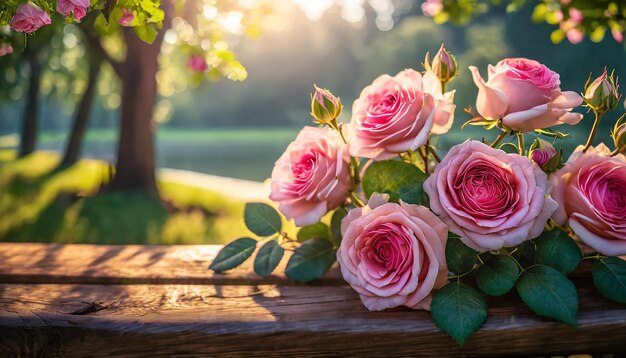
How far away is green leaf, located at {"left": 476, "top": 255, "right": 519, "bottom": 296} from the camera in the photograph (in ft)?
3.79

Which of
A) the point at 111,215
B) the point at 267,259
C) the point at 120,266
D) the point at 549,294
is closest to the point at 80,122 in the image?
the point at 111,215

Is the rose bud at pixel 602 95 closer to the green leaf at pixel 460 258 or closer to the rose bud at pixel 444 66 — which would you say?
the rose bud at pixel 444 66

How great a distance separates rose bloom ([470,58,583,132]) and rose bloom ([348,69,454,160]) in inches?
3.7

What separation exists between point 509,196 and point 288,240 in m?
0.69

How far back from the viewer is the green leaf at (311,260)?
1.41m

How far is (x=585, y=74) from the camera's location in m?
18.4

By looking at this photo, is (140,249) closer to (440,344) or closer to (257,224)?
(257,224)

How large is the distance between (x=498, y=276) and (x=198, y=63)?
2774mm

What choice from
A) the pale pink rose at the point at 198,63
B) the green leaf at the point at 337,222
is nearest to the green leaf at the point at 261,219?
the green leaf at the point at 337,222

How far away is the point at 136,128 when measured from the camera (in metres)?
7.59

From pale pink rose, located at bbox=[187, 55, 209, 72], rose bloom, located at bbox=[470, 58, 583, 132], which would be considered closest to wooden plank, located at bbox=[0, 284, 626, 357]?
rose bloom, located at bbox=[470, 58, 583, 132]

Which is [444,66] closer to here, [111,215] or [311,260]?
[311,260]

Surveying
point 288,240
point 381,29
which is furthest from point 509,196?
point 381,29

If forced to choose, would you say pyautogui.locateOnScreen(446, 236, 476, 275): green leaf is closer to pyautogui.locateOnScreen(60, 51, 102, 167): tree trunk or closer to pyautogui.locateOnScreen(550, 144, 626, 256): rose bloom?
pyautogui.locateOnScreen(550, 144, 626, 256): rose bloom
